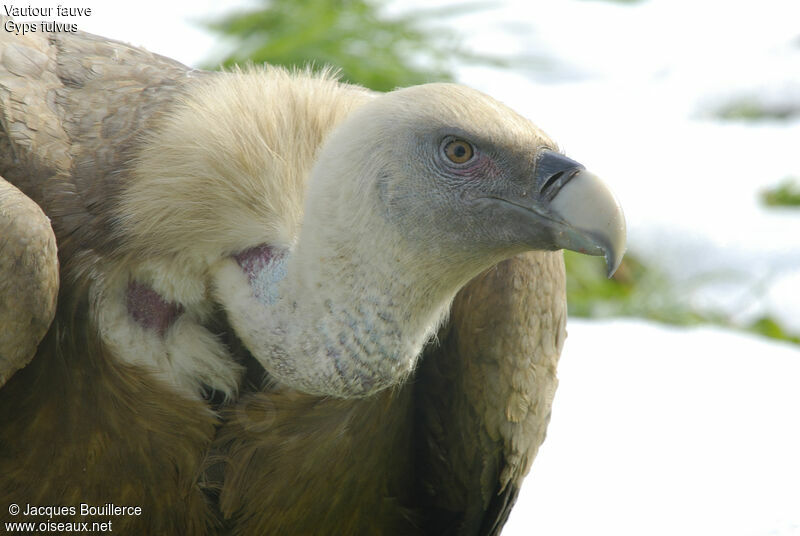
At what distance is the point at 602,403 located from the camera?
233 inches

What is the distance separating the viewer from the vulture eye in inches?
130

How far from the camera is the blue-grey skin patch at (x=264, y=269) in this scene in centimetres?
347

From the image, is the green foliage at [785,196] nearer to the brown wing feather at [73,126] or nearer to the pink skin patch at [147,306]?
the brown wing feather at [73,126]

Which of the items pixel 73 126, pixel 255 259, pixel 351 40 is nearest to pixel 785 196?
pixel 351 40

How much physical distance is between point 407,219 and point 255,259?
1.70 feet

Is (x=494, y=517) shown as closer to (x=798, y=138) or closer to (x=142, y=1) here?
(x=142, y=1)

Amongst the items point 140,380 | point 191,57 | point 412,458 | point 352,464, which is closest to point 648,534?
point 412,458

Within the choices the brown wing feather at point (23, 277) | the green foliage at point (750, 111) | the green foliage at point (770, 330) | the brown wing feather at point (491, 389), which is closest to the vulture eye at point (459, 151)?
the brown wing feather at point (491, 389)

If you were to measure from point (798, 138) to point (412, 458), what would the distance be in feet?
21.2

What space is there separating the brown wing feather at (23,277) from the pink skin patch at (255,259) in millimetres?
536

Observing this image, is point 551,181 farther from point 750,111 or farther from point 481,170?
point 750,111

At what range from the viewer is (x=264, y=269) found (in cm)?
350

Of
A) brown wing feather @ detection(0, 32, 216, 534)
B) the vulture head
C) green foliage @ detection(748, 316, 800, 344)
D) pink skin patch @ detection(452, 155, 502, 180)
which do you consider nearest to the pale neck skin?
the vulture head

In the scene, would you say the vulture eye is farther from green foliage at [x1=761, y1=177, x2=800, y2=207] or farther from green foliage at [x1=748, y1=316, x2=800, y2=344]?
green foliage at [x1=761, y1=177, x2=800, y2=207]
